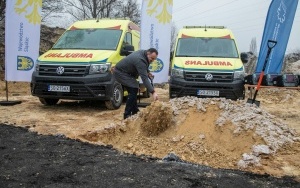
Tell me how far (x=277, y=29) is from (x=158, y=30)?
3985mm

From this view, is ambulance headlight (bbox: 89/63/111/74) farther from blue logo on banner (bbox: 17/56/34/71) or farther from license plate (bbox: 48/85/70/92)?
blue logo on banner (bbox: 17/56/34/71)

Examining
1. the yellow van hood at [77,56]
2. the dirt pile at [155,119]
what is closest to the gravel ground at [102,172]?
the dirt pile at [155,119]

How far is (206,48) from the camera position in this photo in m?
10.1

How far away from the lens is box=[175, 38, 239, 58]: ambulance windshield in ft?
32.8

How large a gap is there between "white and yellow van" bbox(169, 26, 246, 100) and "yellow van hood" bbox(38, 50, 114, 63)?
190cm

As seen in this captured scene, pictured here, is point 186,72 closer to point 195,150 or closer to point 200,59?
point 200,59

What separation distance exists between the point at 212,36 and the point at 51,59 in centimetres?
450

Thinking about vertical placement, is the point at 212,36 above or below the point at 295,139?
above

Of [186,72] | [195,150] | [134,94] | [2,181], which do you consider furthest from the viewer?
[186,72]

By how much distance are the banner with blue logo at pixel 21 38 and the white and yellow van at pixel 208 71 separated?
3.87m

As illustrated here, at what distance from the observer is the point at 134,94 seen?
7.50m

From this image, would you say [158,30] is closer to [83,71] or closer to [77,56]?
[77,56]

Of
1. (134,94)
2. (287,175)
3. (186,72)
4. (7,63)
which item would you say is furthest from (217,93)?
(7,63)

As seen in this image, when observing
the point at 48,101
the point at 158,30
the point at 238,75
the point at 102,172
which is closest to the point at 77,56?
the point at 48,101
